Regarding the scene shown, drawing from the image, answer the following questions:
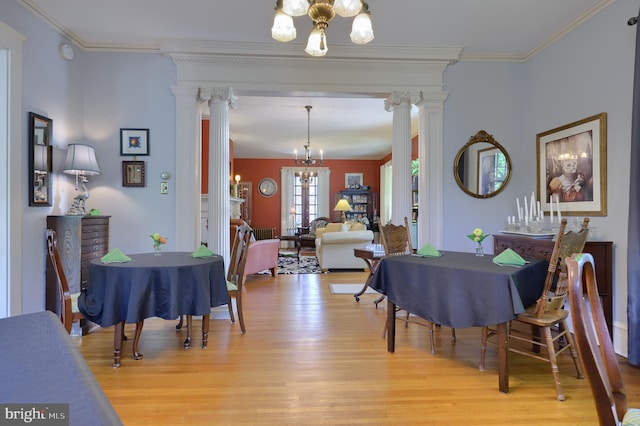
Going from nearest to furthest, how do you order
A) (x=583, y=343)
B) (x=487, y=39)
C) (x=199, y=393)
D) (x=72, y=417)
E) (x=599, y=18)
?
1. (x=72, y=417)
2. (x=583, y=343)
3. (x=199, y=393)
4. (x=599, y=18)
5. (x=487, y=39)

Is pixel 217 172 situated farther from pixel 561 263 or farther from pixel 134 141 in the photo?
pixel 561 263

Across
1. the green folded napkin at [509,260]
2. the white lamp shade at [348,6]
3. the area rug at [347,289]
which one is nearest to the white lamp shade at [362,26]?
the white lamp shade at [348,6]

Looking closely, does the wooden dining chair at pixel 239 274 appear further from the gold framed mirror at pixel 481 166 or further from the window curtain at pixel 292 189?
the window curtain at pixel 292 189

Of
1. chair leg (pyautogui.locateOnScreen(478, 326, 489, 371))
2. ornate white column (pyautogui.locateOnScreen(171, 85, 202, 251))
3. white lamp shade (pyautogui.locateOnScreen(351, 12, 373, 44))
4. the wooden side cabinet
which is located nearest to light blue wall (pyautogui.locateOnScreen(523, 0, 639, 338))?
chair leg (pyautogui.locateOnScreen(478, 326, 489, 371))

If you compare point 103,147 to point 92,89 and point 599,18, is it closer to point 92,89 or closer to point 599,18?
point 92,89

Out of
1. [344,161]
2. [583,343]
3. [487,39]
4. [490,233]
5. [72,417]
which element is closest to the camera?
[72,417]

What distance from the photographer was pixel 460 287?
2383 millimetres

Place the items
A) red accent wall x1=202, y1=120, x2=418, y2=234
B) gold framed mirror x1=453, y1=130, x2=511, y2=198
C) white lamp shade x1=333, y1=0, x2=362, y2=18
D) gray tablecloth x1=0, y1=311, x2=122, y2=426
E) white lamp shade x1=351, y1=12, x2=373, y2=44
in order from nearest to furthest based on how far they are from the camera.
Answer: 1. gray tablecloth x1=0, y1=311, x2=122, y2=426
2. white lamp shade x1=333, y1=0, x2=362, y2=18
3. white lamp shade x1=351, y1=12, x2=373, y2=44
4. gold framed mirror x1=453, y1=130, x2=511, y2=198
5. red accent wall x1=202, y1=120, x2=418, y2=234

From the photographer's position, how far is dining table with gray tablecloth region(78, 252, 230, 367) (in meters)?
2.51

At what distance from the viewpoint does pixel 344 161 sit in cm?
1152

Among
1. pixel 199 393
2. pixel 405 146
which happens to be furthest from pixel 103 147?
pixel 405 146

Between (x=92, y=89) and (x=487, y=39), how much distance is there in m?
4.43

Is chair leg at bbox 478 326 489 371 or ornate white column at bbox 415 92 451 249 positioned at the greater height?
ornate white column at bbox 415 92 451 249

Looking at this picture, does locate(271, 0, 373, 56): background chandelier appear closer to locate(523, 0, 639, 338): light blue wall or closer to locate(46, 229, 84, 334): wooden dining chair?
locate(46, 229, 84, 334): wooden dining chair
